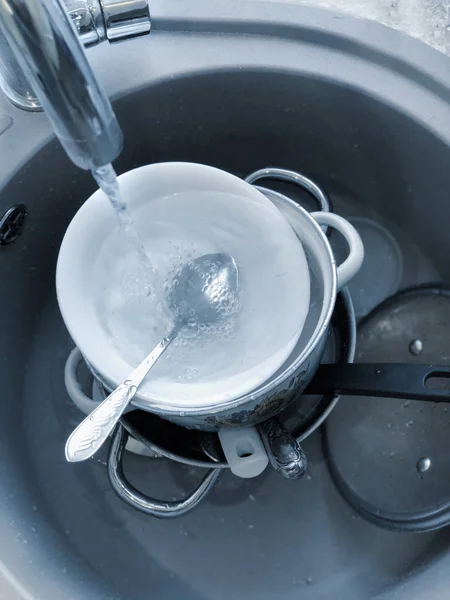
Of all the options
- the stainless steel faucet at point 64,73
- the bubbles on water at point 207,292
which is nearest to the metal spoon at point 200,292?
the bubbles on water at point 207,292

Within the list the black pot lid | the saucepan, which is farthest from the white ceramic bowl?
the black pot lid

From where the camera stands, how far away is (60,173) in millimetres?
500

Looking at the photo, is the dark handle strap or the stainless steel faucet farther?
the dark handle strap

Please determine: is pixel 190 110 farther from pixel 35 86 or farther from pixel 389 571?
pixel 389 571

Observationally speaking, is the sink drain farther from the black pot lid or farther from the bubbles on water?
the black pot lid

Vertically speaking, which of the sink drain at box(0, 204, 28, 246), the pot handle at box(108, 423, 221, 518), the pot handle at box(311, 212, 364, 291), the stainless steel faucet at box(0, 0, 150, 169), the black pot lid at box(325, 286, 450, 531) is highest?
the stainless steel faucet at box(0, 0, 150, 169)

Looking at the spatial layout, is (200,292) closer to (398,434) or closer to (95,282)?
(95,282)

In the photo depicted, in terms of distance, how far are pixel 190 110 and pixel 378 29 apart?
0.54 ft

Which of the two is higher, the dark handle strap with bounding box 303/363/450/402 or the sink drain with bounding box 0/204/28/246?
the sink drain with bounding box 0/204/28/246

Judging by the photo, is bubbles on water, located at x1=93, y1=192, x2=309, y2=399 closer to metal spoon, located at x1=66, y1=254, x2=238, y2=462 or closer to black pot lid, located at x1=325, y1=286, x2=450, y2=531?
metal spoon, located at x1=66, y1=254, x2=238, y2=462

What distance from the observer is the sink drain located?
0.47 meters

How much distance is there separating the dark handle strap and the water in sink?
0.21ft

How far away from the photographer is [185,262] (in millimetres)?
447

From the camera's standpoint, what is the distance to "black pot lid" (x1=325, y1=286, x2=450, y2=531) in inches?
19.2
